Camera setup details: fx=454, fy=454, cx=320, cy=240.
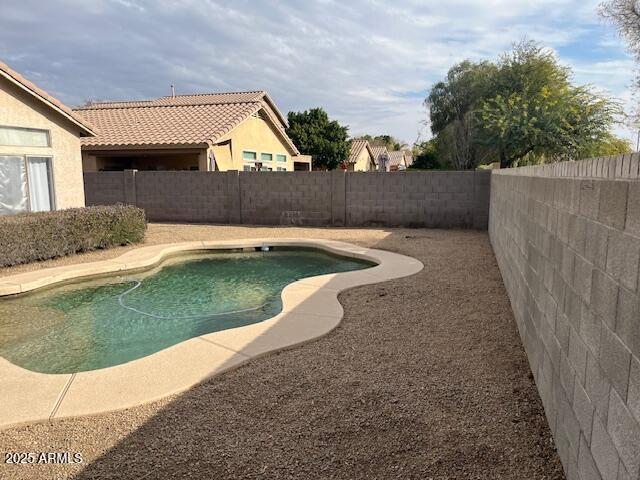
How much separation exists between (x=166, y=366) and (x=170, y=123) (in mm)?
19970

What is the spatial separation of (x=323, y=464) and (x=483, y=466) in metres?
1.04

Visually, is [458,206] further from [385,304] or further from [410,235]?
[385,304]

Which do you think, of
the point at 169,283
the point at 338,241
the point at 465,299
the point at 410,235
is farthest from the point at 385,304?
the point at 410,235

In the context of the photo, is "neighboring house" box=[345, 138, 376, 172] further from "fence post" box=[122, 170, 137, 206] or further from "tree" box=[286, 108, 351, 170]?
"fence post" box=[122, 170, 137, 206]

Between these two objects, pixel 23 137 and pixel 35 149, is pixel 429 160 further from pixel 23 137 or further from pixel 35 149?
pixel 23 137

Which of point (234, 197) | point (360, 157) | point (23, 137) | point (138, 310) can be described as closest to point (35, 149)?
point (23, 137)

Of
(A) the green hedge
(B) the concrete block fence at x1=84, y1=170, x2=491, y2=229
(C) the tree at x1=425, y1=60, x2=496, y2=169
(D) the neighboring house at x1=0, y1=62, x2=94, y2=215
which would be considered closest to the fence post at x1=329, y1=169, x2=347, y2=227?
(B) the concrete block fence at x1=84, y1=170, x2=491, y2=229

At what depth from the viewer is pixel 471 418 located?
3.52 m

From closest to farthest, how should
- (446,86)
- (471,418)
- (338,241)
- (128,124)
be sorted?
(471,418), (338,241), (128,124), (446,86)

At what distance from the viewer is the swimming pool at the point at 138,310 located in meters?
5.73

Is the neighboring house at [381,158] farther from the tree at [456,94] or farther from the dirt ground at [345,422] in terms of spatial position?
the dirt ground at [345,422]

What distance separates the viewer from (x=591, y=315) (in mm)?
2422

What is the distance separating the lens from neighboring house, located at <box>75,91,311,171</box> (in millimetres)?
19859

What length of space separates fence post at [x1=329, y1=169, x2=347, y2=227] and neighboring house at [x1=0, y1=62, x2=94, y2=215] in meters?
8.04
